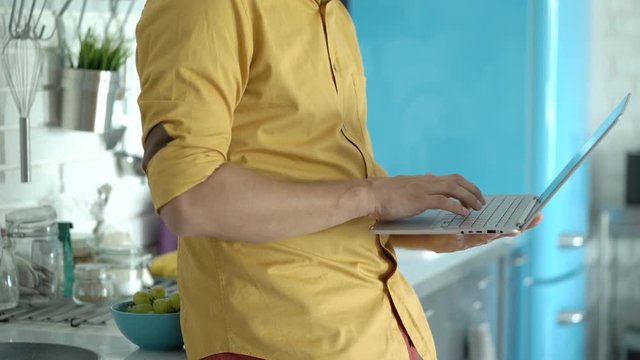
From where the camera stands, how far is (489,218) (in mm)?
1175

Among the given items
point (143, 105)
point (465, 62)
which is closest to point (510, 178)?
point (465, 62)

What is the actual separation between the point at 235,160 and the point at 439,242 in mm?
426

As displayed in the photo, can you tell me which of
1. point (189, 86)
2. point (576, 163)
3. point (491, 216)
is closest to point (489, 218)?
point (491, 216)

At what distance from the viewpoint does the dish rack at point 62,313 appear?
66.5 inches

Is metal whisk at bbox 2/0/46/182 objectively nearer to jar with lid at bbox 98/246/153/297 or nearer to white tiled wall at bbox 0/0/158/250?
white tiled wall at bbox 0/0/158/250

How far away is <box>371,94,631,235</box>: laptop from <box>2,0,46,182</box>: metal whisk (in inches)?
35.0

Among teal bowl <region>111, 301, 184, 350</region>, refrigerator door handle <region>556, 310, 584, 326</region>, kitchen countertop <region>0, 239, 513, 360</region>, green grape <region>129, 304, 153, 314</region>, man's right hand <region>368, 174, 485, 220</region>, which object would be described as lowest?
refrigerator door handle <region>556, 310, 584, 326</region>

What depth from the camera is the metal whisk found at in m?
1.88

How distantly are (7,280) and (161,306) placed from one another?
40 cm

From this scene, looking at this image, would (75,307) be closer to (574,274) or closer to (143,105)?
(143,105)

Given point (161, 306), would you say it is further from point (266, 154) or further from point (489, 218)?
point (489, 218)

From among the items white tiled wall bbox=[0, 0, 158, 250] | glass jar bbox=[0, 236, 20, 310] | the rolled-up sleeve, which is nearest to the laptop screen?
the rolled-up sleeve

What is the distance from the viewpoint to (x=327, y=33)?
1.25 metres

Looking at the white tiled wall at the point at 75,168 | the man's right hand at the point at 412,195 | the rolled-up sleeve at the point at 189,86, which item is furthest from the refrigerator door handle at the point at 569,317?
the rolled-up sleeve at the point at 189,86
